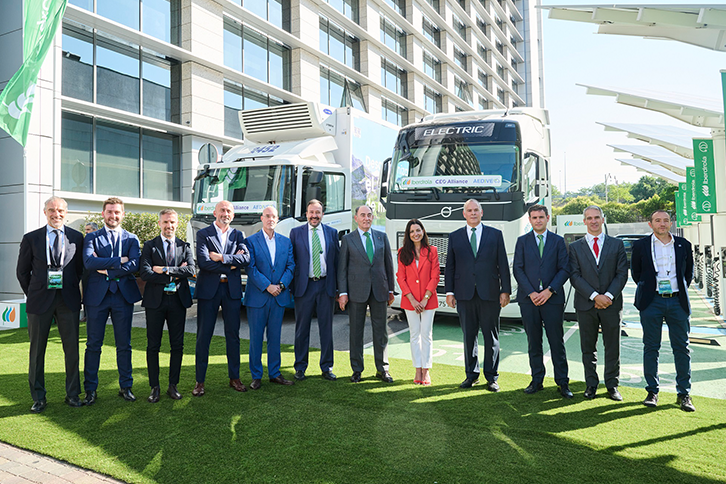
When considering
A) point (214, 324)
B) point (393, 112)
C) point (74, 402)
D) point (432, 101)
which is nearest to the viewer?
point (74, 402)

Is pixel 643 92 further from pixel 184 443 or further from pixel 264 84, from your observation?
pixel 264 84

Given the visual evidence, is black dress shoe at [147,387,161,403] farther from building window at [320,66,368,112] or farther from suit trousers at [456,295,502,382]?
building window at [320,66,368,112]

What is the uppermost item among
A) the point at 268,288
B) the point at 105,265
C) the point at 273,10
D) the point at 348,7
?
the point at 348,7

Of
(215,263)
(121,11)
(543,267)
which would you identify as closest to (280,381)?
(215,263)

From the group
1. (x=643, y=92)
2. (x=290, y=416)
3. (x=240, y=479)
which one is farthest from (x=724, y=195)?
(x=240, y=479)

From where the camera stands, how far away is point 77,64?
14.9 metres

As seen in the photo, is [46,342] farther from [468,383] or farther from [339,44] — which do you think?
[339,44]

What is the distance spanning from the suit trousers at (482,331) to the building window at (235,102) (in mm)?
15837

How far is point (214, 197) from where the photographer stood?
9672 mm

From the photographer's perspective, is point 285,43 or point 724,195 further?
point 285,43

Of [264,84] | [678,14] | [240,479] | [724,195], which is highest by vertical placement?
[264,84]

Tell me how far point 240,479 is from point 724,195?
1091cm

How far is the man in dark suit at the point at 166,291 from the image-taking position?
5.02m

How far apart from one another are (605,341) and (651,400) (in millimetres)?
683
